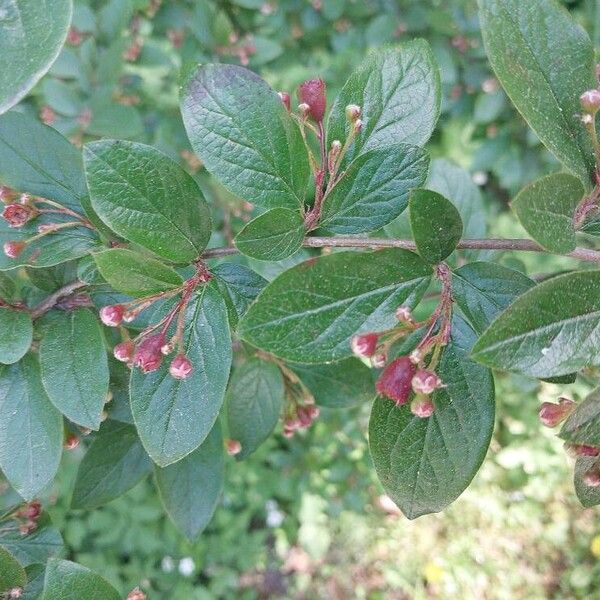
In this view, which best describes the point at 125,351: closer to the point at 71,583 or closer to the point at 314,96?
the point at 71,583

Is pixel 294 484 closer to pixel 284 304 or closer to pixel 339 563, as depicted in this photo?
pixel 339 563

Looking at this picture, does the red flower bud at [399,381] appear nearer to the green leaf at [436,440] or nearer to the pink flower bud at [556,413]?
the green leaf at [436,440]

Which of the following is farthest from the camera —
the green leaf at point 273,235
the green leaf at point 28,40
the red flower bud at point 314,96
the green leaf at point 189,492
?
the green leaf at point 189,492

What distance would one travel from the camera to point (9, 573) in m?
0.84

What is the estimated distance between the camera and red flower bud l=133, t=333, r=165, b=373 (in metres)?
0.75

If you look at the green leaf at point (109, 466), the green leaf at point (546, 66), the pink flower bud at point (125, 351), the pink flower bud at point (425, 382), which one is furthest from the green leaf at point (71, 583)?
the green leaf at point (546, 66)

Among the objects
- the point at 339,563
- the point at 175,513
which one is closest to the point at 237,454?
the point at 175,513

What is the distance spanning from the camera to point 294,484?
278 cm

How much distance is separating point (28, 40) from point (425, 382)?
0.53 m

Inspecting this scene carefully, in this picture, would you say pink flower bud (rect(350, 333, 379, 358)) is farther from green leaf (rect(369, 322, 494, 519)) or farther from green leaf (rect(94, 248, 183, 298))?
green leaf (rect(94, 248, 183, 298))

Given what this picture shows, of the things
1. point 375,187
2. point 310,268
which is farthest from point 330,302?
point 375,187

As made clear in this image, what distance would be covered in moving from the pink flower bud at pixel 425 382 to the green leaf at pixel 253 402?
0.45 metres

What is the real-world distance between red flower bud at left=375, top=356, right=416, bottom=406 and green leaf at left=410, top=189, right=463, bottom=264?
121 millimetres

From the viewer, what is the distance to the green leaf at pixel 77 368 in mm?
812
